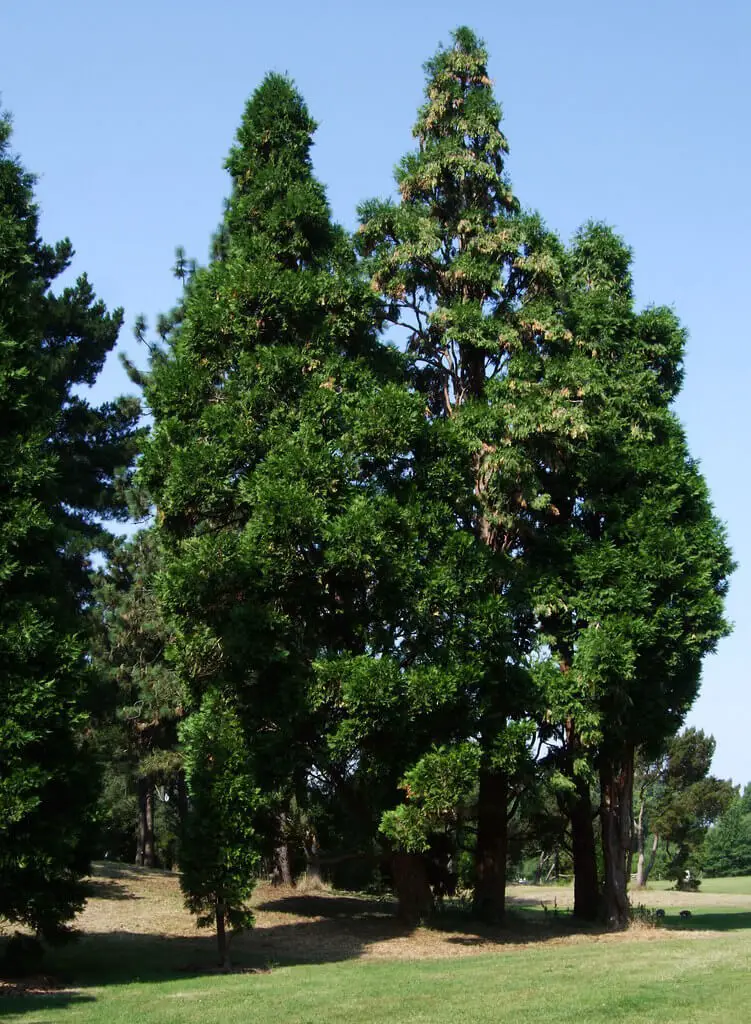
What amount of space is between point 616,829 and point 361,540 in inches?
432

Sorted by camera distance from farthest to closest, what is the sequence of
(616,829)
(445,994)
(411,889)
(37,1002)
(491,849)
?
1. (616,829)
2. (491,849)
3. (411,889)
4. (445,994)
5. (37,1002)

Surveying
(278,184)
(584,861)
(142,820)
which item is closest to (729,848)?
(142,820)

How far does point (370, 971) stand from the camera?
1534cm

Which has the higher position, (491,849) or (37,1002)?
(491,849)

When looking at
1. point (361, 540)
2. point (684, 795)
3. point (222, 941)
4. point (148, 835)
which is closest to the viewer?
point (222, 941)

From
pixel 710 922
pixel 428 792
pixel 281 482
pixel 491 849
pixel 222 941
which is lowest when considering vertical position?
pixel 710 922

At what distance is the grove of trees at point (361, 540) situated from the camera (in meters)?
15.5

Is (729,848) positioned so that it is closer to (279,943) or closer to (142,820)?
(142,820)

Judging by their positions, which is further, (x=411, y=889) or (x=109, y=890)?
(x=109, y=890)

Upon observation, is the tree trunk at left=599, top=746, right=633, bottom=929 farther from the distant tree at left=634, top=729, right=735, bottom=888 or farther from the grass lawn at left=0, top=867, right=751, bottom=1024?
the distant tree at left=634, top=729, right=735, bottom=888

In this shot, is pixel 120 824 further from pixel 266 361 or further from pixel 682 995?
pixel 682 995

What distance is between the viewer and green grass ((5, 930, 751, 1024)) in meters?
11.0

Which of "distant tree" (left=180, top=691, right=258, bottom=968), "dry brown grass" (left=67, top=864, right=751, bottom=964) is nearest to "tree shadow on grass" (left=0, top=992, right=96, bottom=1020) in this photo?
"distant tree" (left=180, top=691, right=258, bottom=968)

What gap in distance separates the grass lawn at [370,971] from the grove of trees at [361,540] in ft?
4.10
